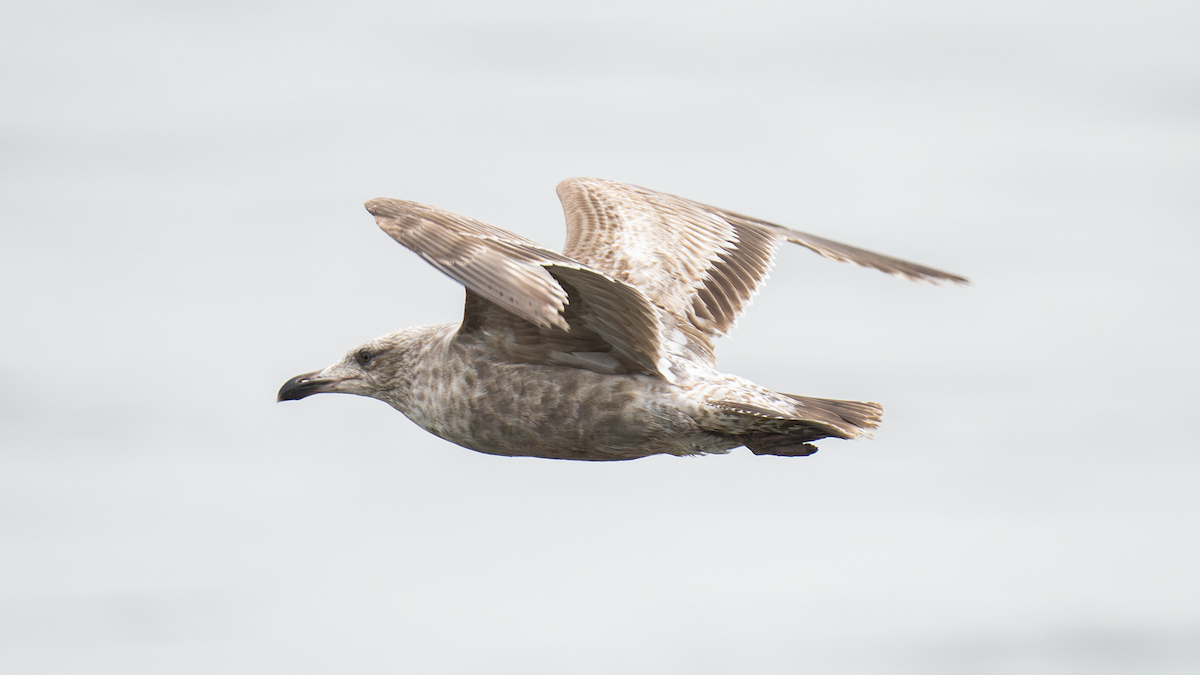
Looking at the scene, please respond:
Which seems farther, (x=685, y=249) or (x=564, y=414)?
(x=685, y=249)

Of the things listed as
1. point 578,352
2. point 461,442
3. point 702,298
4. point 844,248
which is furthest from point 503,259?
point 844,248

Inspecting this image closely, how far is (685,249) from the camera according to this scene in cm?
1168

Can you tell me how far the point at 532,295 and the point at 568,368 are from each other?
179cm

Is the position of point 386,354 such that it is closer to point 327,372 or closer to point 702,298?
point 327,372

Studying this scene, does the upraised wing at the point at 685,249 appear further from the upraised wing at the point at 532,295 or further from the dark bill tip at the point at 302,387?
the dark bill tip at the point at 302,387

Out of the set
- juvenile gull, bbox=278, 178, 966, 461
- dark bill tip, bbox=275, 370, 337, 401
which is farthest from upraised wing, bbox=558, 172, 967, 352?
dark bill tip, bbox=275, 370, 337, 401

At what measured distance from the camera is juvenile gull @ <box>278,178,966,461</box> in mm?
8711

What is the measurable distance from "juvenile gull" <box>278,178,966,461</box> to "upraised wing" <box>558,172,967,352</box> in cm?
3

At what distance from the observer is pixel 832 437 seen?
931 cm

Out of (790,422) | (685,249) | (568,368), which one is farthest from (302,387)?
(790,422)

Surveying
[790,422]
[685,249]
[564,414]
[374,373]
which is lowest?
[564,414]

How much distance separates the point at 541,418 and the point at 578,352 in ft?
1.41

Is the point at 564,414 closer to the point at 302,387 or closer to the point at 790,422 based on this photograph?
the point at 790,422

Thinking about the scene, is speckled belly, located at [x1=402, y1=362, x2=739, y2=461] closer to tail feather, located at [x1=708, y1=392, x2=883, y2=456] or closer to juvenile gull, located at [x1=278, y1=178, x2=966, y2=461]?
juvenile gull, located at [x1=278, y1=178, x2=966, y2=461]
